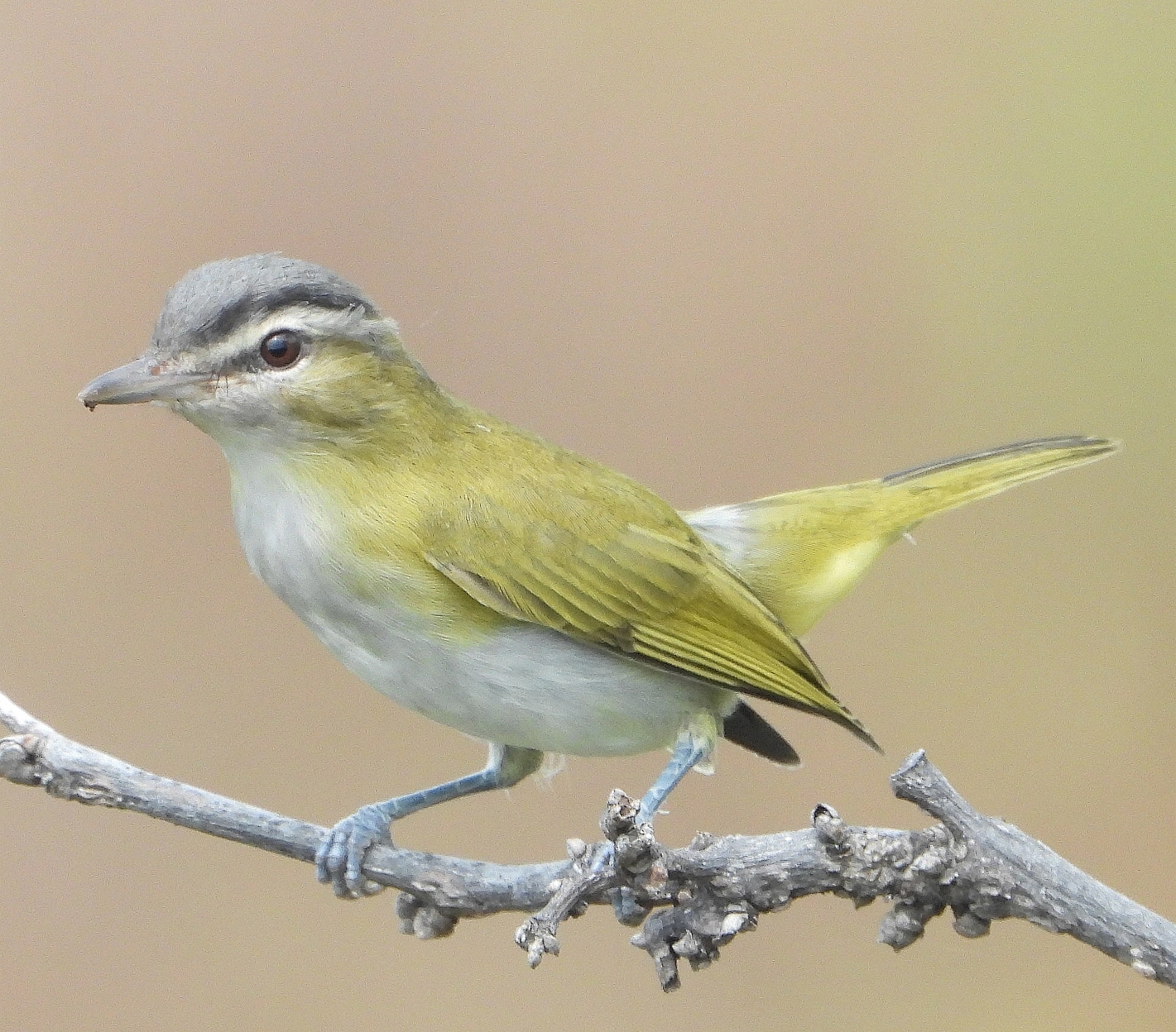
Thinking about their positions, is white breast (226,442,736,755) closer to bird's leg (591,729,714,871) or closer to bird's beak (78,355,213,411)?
bird's leg (591,729,714,871)

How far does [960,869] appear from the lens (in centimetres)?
305

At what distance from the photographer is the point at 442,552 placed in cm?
352

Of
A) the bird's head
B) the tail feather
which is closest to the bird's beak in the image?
the bird's head

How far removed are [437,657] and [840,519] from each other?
Result: 1529mm

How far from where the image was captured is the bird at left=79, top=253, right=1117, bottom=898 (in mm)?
3312

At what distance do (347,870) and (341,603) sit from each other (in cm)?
72

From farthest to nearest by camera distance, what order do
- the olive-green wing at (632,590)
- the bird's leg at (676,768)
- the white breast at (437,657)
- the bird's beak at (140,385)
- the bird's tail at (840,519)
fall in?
the bird's tail at (840,519) < the bird's leg at (676,768) < the olive-green wing at (632,590) < the white breast at (437,657) < the bird's beak at (140,385)

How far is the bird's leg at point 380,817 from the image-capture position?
3650mm

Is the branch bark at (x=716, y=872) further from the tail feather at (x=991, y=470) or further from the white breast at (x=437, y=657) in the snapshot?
the tail feather at (x=991, y=470)

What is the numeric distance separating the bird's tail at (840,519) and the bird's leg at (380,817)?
89 cm

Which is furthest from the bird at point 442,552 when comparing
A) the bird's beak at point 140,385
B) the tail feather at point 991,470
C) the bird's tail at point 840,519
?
the tail feather at point 991,470

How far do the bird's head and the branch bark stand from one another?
2.73ft

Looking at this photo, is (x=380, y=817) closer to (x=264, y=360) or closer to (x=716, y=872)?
(x=716, y=872)

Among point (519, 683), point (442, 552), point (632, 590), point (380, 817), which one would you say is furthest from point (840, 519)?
point (380, 817)
